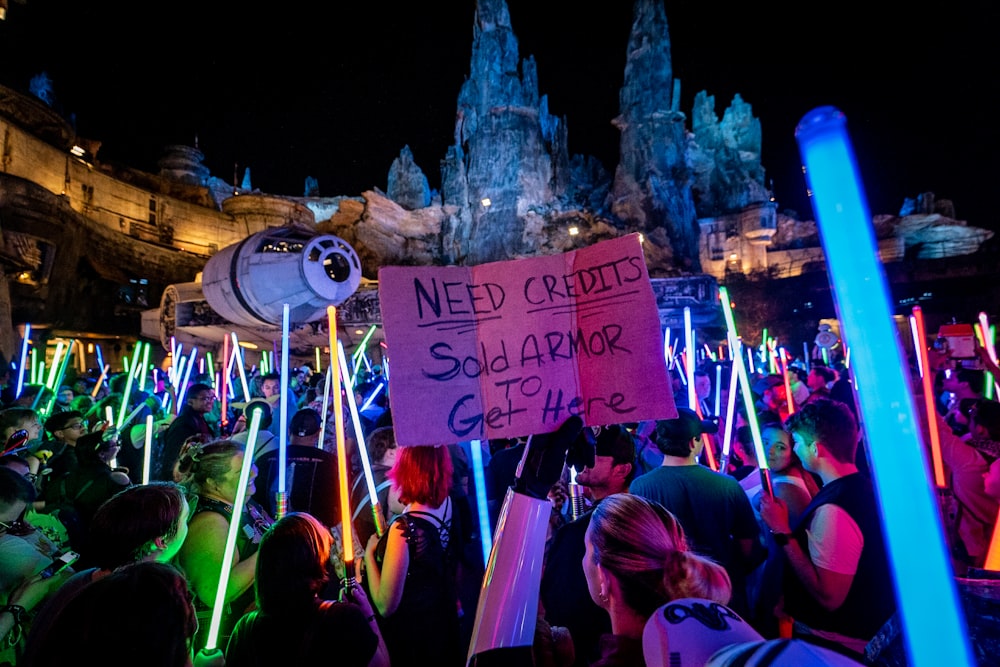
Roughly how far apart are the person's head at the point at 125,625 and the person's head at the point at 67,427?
14.9 ft

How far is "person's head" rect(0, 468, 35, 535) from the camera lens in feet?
8.91

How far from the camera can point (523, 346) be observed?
233cm

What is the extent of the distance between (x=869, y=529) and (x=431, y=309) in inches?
95.2

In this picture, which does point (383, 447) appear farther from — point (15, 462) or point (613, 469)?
point (15, 462)

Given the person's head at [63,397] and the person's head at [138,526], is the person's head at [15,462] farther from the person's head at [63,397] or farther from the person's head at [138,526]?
the person's head at [63,397]

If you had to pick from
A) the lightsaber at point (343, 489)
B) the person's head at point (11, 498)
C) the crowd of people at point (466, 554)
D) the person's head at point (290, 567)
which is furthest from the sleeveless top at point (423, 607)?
the person's head at point (11, 498)

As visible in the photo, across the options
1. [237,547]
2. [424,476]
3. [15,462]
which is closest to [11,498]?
[237,547]

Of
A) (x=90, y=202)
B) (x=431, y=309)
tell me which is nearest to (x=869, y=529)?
(x=431, y=309)

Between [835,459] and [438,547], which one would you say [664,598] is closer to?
[438,547]

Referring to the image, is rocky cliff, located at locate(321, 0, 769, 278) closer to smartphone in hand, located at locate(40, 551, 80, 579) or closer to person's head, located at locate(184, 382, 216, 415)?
person's head, located at locate(184, 382, 216, 415)

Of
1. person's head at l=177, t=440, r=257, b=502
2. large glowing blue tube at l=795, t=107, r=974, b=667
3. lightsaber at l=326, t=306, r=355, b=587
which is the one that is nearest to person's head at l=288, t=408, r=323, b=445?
person's head at l=177, t=440, r=257, b=502

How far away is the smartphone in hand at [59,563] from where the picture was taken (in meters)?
2.68

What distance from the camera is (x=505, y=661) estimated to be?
143 centimetres

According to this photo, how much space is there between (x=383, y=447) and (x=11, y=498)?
2105 mm
